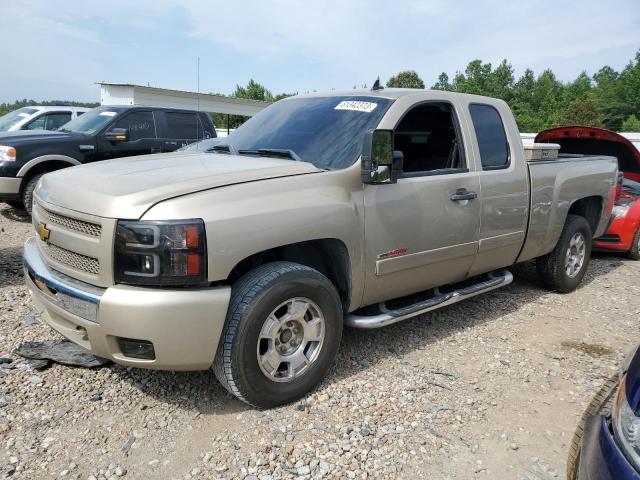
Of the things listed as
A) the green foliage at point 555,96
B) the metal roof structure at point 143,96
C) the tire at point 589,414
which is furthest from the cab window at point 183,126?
the green foliage at point 555,96

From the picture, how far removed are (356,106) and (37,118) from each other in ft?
32.5

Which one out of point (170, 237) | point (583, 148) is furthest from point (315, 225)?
point (583, 148)

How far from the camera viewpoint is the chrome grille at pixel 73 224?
2596 millimetres

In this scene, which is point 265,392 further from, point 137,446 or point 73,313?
point 73,313

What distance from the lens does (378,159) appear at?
10.3 feet

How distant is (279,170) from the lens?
120 inches

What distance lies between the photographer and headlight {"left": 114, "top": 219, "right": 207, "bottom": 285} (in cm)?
→ 247

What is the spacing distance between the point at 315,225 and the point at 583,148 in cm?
597

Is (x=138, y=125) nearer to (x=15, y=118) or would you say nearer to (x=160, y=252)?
(x=15, y=118)

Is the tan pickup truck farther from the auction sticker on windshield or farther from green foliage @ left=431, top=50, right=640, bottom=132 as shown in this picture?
green foliage @ left=431, top=50, right=640, bottom=132

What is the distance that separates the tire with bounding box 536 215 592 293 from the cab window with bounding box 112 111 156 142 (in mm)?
6697

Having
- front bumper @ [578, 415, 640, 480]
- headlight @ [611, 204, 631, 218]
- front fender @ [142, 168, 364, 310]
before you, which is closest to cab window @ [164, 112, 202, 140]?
front fender @ [142, 168, 364, 310]

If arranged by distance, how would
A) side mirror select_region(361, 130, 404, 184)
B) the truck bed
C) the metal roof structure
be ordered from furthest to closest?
the metal roof structure, the truck bed, side mirror select_region(361, 130, 404, 184)

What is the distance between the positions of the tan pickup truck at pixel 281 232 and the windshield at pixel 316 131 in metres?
0.01
